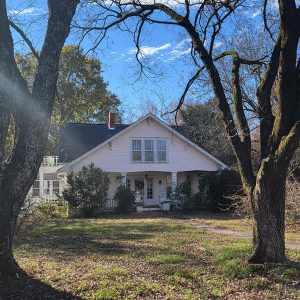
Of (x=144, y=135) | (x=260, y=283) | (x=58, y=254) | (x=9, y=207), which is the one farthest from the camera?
(x=144, y=135)

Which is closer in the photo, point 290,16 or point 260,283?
point 260,283

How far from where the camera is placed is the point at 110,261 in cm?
933

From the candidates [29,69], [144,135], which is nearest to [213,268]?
[144,135]

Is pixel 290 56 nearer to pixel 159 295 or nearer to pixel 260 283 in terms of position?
pixel 260 283

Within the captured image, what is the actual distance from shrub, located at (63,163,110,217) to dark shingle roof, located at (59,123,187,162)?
5.57 metres

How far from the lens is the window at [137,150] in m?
31.9

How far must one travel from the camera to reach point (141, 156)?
3206 centimetres

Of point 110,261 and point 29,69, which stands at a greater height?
point 29,69

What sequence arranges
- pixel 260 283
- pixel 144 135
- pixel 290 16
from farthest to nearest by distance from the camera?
pixel 144 135 → pixel 290 16 → pixel 260 283

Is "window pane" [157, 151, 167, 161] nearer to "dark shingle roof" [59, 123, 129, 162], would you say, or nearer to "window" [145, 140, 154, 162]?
"window" [145, 140, 154, 162]

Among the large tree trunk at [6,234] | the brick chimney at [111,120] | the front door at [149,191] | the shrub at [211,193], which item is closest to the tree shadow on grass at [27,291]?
the large tree trunk at [6,234]

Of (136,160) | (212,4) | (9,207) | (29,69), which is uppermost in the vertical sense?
(29,69)

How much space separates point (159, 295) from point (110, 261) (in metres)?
2.91

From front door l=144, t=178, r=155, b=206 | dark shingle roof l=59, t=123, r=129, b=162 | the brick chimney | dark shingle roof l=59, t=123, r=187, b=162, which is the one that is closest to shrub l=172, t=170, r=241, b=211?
front door l=144, t=178, r=155, b=206
